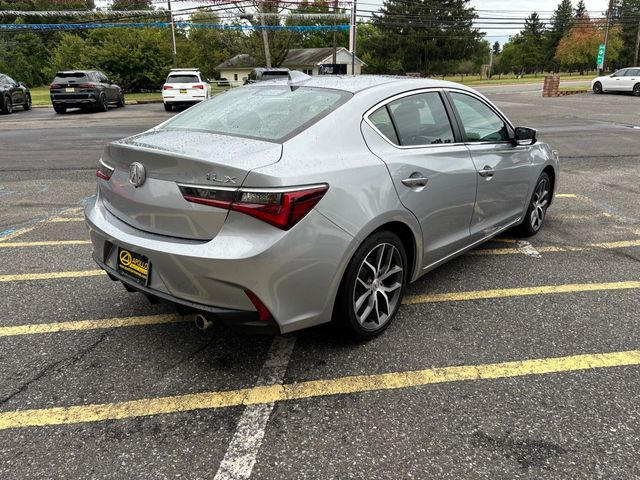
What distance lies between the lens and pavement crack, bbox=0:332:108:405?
8.82 ft

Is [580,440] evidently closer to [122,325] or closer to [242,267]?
[242,267]

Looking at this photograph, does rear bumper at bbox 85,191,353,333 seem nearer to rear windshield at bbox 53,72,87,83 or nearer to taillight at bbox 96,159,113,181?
taillight at bbox 96,159,113,181

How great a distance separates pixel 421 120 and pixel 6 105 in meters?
22.4

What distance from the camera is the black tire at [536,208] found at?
5000 mm

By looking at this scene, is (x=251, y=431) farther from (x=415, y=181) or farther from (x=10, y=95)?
(x=10, y=95)

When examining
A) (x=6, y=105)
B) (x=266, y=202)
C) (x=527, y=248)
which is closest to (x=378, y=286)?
(x=266, y=202)

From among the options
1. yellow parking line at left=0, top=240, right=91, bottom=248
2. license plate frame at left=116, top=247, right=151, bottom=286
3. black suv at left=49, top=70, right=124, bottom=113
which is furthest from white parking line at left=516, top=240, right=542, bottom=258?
black suv at left=49, top=70, right=124, bottom=113

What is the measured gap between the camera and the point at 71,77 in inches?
821

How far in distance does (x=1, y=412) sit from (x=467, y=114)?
360cm

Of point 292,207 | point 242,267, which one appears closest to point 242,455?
point 242,267

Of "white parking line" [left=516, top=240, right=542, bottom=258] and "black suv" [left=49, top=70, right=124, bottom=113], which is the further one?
"black suv" [left=49, top=70, right=124, bottom=113]

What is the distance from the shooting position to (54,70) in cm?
5459

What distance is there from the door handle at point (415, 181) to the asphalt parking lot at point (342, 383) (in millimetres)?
942

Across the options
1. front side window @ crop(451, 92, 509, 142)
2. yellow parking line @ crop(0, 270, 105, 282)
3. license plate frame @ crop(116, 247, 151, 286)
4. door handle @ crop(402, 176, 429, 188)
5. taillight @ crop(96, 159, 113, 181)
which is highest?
front side window @ crop(451, 92, 509, 142)
